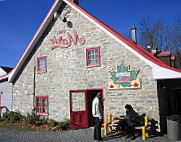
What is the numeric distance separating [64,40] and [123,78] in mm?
4631

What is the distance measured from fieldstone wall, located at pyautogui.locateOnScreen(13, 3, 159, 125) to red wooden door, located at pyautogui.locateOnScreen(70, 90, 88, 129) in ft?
1.55

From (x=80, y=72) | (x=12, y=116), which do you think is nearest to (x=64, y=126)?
(x=80, y=72)

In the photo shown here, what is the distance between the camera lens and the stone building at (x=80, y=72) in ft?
30.2

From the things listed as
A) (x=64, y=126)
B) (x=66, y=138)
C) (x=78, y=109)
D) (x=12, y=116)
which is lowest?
(x=66, y=138)

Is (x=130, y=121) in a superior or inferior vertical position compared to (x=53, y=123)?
superior

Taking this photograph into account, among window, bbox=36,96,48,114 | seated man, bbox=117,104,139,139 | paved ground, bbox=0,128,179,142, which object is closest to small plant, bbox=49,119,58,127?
window, bbox=36,96,48,114

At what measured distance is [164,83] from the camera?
1012 centimetres

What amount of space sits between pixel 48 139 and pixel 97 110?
2625mm

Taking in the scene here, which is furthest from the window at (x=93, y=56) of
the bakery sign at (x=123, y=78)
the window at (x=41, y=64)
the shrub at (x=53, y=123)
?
the shrub at (x=53, y=123)

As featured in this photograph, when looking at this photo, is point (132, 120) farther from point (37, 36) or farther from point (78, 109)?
point (37, 36)

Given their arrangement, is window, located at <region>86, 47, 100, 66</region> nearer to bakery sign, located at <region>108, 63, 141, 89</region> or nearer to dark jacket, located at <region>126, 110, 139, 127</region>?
bakery sign, located at <region>108, 63, 141, 89</region>

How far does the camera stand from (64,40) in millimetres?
11945

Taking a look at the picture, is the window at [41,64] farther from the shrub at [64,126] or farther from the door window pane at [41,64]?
the shrub at [64,126]

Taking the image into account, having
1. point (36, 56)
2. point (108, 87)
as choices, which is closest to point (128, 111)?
point (108, 87)
